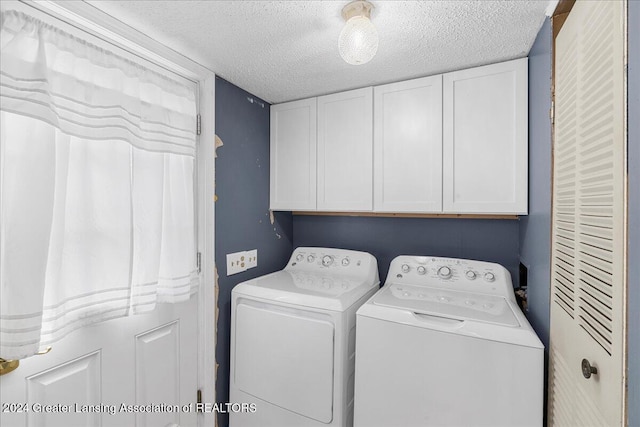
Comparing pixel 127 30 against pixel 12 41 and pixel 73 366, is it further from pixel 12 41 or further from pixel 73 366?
pixel 73 366

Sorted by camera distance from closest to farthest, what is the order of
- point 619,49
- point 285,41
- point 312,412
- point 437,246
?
point 619,49
point 285,41
point 312,412
point 437,246

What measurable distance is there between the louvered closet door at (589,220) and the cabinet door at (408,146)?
0.63 meters

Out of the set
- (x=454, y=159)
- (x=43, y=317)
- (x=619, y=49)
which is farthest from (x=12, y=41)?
(x=454, y=159)

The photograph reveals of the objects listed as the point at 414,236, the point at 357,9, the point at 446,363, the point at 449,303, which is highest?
the point at 357,9

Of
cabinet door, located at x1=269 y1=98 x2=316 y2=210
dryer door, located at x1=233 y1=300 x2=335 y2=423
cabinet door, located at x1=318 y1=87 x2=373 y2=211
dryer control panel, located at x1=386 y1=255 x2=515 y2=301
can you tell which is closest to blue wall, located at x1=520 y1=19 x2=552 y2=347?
dryer control panel, located at x1=386 y1=255 x2=515 y2=301

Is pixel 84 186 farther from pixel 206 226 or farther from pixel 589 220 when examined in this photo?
pixel 589 220

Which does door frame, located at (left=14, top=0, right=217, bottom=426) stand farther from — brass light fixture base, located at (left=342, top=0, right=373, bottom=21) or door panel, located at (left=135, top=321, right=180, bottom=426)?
brass light fixture base, located at (left=342, top=0, right=373, bottom=21)

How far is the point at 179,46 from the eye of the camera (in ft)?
4.66

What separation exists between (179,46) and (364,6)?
91 centimetres

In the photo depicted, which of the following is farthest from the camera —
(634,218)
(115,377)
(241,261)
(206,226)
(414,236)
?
(414,236)

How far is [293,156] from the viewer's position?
2.10 metres

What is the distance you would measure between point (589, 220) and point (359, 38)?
921 mm

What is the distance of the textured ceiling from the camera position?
1139 millimetres

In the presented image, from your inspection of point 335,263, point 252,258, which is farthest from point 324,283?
point 252,258
